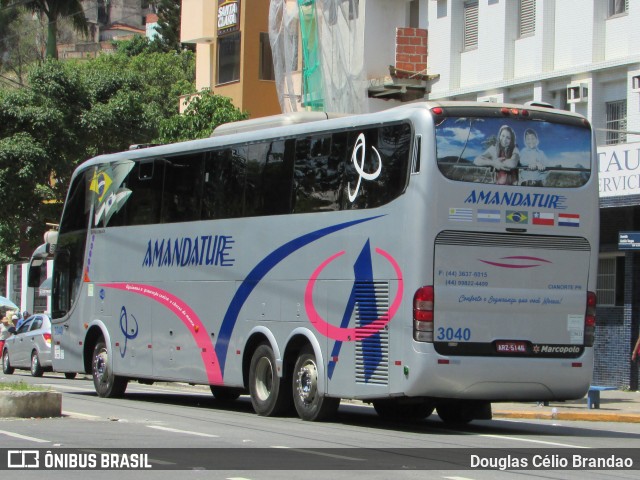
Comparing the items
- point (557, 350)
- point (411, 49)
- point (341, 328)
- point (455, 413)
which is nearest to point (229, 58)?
point (411, 49)

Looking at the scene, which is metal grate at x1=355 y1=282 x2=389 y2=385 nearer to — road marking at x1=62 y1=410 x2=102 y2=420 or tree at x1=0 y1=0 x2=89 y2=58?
road marking at x1=62 y1=410 x2=102 y2=420

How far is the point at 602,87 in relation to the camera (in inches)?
1100

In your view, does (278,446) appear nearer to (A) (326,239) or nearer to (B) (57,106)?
(A) (326,239)

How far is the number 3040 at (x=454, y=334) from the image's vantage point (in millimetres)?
15664

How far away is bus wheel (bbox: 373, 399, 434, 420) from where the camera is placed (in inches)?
731

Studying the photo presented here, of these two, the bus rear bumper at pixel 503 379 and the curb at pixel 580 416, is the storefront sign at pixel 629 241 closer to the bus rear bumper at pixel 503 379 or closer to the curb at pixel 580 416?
the curb at pixel 580 416

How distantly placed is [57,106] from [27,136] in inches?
66.9

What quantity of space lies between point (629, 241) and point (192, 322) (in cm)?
1026

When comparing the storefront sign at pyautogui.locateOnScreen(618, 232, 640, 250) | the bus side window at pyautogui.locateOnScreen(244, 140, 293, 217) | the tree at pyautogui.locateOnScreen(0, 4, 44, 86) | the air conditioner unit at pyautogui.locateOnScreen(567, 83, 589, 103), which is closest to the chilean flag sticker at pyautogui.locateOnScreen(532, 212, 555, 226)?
the bus side window at pyautogui.locateOnScreen(244, 140, 293, 217)

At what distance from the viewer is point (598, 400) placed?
75.0 feet

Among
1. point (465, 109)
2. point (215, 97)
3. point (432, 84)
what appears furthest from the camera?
point (215, 97)

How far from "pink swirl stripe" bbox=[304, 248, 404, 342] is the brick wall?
1732cm

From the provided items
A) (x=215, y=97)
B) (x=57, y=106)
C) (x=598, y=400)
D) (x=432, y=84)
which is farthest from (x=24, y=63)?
(x=598, y=400)

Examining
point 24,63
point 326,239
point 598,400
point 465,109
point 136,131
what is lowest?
point 598,400
